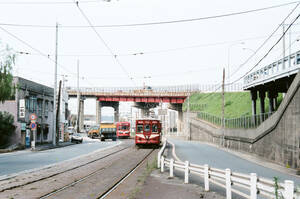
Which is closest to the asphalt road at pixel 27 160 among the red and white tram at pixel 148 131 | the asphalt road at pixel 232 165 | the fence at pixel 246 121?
the red and white tram at pixel 148 131

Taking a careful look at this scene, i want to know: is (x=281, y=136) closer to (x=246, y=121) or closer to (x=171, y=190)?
(x=171, y=190)

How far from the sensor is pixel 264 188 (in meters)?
8.63

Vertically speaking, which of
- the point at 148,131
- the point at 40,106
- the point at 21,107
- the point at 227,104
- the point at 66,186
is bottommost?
the point at 66,186

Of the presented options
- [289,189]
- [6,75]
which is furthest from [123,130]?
[289,189]

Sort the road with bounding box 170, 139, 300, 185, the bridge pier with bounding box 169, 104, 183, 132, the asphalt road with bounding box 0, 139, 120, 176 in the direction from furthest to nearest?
the bridge pier with bounding box 169, 104, 183, 132
the asphalt road with bounding box 0, 139, 120, 176
the road with bounding box 170, 139, 300, 185

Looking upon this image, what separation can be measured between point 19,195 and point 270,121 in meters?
18.6

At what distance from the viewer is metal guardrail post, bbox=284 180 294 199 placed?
7.31m

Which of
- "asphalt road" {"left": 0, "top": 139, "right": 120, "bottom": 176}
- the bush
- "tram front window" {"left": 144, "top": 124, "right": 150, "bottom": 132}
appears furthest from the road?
the bush

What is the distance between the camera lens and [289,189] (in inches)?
290

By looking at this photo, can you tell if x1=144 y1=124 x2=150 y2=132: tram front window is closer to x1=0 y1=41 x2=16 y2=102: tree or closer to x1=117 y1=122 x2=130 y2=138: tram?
x1=0 y1=41 x2=16 y2=102: tree

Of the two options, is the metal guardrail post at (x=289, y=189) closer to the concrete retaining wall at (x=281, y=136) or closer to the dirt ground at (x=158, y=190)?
the dirt ground at (x=158, y=190)

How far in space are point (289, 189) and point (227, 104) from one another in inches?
2540

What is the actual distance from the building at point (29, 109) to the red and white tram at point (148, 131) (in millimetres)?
11297

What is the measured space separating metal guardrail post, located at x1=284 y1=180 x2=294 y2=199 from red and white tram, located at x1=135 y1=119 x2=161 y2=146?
101 feet
